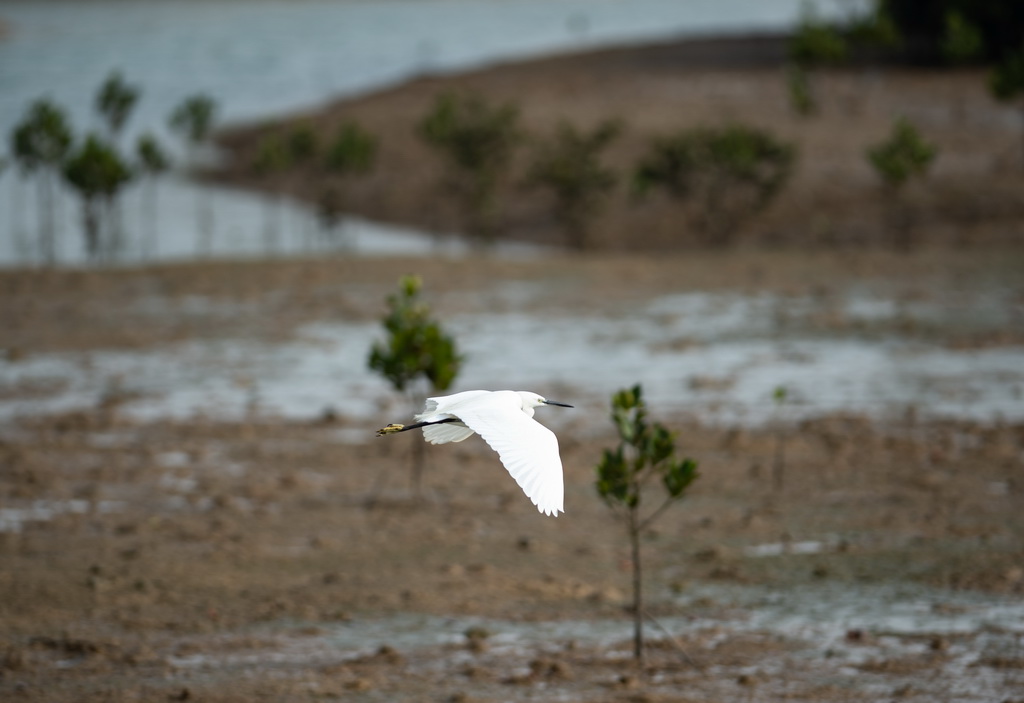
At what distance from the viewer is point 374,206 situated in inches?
1652

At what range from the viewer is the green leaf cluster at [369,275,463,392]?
518 inches

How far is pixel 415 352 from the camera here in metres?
13.2

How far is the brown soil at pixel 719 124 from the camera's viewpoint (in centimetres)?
3441

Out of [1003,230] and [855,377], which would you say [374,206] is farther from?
[855,377]

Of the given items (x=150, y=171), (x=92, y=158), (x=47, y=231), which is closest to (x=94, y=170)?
(x=92, y=158)

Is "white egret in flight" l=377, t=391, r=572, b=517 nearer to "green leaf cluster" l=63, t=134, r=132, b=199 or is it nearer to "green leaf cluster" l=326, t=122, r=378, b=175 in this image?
"green leaf cluster" l=63, t=134, r=132, b=199

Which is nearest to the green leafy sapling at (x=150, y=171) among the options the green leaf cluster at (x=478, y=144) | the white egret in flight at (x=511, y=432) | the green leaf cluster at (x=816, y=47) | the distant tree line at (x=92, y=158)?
the distant tree line at (x=92, y=158)

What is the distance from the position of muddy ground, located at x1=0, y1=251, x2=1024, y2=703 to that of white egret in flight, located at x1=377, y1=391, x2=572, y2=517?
2273 millimetres

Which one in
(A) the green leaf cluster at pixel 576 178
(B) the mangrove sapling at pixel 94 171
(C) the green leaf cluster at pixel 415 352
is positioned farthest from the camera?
(A) the green leaf cluster at pixel 576 178

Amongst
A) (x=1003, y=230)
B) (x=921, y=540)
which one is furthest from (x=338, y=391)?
(x=1003, y=230)

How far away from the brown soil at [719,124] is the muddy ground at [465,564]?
1810 centimetres

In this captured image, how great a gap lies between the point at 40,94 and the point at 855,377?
54.5 m

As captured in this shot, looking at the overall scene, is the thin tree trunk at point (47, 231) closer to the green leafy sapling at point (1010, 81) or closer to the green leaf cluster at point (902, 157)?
the green leaf cluster at point (902, 157)

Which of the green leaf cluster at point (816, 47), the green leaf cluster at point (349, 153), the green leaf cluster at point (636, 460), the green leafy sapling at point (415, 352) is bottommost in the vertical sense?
the green leaf cluster at point (636, 460)
